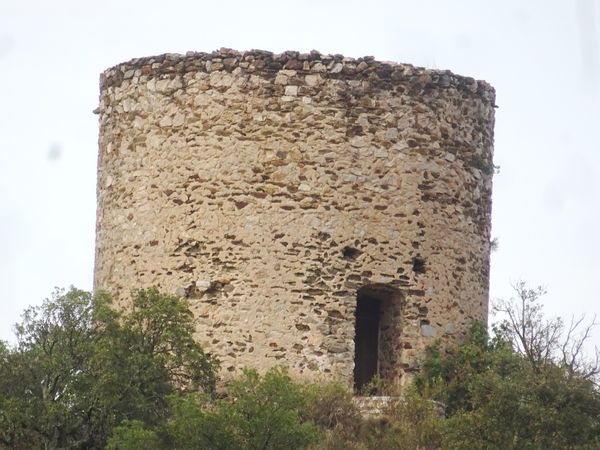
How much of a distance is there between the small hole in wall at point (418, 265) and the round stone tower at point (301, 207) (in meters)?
0.02

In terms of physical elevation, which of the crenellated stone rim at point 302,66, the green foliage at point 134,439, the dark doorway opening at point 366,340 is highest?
the crenellated stone rim at point 302,66

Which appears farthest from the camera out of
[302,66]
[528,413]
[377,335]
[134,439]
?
[377,335]

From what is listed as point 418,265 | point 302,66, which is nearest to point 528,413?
point 418,265

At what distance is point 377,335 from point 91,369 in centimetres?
374

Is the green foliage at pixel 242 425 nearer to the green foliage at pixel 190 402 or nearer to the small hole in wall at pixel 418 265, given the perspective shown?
the green foliage at pixel 190 402

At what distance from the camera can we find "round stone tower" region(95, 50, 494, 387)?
23031mm

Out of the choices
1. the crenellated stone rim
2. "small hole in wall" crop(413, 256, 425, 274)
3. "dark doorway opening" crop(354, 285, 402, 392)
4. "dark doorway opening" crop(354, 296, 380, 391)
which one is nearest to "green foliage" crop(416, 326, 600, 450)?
"dark doorway opening" crop(354, 285, 402, 392)

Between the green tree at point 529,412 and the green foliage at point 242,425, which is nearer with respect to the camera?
the green foliage at point 242,425

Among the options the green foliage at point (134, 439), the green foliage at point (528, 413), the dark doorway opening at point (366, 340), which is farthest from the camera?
the dark doorway opening at point (366, 340)

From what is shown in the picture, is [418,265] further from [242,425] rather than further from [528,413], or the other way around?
[242,425]

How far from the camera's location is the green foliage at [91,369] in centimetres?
2116

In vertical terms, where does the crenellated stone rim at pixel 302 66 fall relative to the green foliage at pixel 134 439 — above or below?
above

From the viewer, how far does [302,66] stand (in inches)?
924

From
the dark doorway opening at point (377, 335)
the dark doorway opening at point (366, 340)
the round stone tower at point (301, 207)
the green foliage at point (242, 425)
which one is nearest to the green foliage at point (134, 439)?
the green foliage at point (242, 425)
